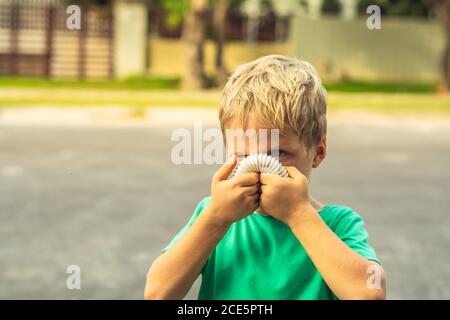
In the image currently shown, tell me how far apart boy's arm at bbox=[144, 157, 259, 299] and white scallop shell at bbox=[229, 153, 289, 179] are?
0.7 inches

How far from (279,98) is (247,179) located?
0.89 feet

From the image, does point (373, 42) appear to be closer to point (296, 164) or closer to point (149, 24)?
point (149, 24)

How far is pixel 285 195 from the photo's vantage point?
6.68ft

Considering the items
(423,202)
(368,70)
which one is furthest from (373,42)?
(423,202)

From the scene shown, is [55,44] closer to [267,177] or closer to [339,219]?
[339,219]

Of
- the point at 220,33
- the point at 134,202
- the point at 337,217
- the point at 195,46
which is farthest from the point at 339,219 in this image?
the point at 220,33

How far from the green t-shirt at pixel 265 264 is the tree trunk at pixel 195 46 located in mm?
19775

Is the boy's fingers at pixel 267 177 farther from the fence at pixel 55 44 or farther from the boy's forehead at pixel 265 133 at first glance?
the fence at pixel 55 44

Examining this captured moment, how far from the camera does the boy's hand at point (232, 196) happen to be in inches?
79.4

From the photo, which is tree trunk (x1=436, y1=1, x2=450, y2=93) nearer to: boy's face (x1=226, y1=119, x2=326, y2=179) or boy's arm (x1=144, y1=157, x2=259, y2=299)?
boy's face (x1=226, y1=119, x2=326, y2=179)

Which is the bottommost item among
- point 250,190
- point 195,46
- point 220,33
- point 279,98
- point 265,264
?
point 195,46

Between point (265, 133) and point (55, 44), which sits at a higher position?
point (265, 133)

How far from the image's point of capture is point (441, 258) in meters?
6.72

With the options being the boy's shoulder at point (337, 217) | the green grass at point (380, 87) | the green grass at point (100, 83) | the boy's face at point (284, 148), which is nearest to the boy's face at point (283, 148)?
the boy's face at point (284, 148)
